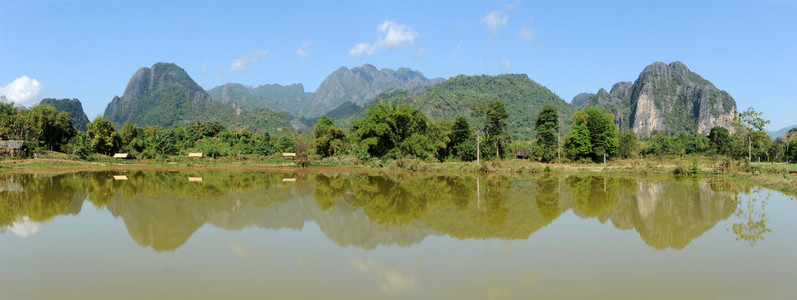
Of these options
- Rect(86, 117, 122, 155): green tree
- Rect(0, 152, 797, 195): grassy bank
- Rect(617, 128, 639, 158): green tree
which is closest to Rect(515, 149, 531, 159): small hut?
Rect(617, 128, 639, 158): green tree

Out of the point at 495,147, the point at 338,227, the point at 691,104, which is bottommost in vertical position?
the point at 338,227

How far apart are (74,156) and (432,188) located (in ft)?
129

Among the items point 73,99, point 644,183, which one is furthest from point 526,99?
point 73,99

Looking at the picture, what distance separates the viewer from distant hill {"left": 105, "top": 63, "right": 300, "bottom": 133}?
121812mm

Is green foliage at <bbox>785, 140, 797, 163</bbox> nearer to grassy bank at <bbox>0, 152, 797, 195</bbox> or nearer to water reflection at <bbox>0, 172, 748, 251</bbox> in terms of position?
grassy bank at <bbox>0, 152, 797, 195</bbox>

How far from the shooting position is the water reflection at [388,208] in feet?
36.2

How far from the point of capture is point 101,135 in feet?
148

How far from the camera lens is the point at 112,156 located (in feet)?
154

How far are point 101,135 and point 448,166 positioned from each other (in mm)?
37956

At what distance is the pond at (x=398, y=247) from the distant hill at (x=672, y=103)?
111499 mm

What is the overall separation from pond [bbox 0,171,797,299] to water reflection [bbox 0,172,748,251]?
0.10 meters

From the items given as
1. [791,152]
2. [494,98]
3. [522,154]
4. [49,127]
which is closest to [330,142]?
[522,154]

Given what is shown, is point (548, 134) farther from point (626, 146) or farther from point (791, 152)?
point (791, 152)

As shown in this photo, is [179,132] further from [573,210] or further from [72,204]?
[573,210]
